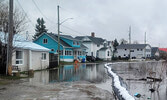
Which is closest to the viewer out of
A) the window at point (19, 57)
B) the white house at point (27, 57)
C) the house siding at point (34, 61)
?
the white house at point (27, 57)

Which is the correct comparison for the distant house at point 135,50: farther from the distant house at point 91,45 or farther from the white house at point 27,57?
the white house at point 27,57

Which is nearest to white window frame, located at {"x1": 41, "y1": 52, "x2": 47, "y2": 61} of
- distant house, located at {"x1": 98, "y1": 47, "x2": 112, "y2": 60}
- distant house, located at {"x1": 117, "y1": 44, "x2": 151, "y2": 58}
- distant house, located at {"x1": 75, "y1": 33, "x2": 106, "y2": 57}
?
distant house, located at {"x1": 75, "y1": 33, "x2": 106, "y2": 57}

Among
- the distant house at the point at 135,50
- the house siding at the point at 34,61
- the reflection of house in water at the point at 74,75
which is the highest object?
the distant house at the point at 135,50

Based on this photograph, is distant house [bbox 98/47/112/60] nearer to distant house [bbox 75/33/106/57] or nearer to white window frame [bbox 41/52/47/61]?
distant house [bbox 75/33/106/57]

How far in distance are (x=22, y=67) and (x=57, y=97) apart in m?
12.3

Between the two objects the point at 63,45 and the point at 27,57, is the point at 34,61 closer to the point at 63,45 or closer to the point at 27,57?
the point at 27,57

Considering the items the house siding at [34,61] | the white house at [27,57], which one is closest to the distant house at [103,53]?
the house siding at [34,61]

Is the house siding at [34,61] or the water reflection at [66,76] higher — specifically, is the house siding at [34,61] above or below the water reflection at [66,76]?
above

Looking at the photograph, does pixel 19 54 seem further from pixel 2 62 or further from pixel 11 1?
pixel 11 1

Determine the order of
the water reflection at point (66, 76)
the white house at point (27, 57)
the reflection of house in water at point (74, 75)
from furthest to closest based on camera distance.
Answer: the white house at point (27, 57)
the reflection of house in water at point (74, 75)
the water reflection at point (66, 76)

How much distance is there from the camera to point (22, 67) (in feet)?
65.0

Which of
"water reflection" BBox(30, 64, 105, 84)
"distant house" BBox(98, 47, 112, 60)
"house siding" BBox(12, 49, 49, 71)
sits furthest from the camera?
"distant house" BBox(98, 47, 112, 60)

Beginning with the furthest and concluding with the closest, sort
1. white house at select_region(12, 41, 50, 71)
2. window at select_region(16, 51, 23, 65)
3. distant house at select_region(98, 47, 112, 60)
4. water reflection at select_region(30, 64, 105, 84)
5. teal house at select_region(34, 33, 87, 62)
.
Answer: distant house at select_region(98, 47, 112, 60) → teal house at select_region(34, 33, 87, 62) → window at select_region(16, 51, 23, 65) → white house at select_region(12, 41, 50, 71) → water reflection at select_region(30, 64, 105, 84)

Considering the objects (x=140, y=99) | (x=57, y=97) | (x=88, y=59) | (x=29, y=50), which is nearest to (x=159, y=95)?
(x=140, y=99)
